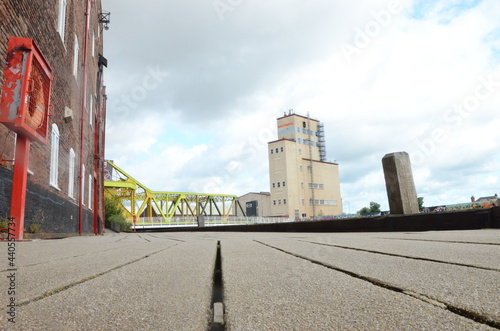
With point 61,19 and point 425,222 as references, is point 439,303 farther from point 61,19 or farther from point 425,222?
point 61,19

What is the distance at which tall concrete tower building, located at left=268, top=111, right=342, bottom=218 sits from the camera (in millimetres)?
58844

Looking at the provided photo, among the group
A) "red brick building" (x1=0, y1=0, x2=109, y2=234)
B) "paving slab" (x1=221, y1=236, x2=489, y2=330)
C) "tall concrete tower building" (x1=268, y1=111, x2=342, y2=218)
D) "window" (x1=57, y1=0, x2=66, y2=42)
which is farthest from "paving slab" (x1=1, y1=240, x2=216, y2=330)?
"tall concrete tower building" (x1=268, y1=111, x2=342, y2=218)

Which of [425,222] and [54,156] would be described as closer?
[425,222]

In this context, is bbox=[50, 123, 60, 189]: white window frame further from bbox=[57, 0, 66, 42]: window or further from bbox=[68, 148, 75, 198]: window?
bbox=[57, 0, 66, 42]: window

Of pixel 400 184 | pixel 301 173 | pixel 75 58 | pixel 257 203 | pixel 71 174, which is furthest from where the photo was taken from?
pixel 257 203

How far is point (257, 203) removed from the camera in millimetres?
67125

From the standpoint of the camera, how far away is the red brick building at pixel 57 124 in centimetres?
514

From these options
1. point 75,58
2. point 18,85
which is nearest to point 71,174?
point 75,58

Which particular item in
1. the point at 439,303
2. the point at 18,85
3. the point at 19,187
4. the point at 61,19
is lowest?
the point at 439,303

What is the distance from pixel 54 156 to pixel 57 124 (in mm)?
812

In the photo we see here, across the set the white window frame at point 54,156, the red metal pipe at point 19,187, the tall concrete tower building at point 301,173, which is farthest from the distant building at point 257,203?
the red metal pipe at point 19,187

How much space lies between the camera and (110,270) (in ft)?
6.10

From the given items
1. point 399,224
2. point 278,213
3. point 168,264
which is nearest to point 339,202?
point 278,213

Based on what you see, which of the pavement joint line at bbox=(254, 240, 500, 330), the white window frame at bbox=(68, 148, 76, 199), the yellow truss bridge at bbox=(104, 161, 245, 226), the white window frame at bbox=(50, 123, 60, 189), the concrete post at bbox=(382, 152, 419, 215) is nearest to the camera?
the pavement joint line at bbox=(254, 240, 500, 330)
